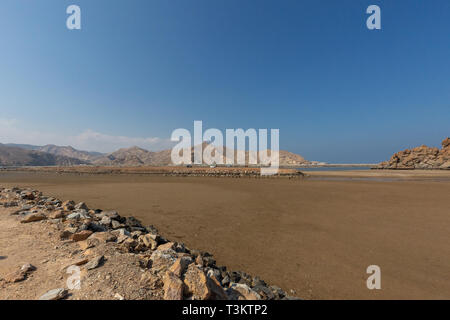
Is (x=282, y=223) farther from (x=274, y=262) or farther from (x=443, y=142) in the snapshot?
(x=443, y=142)

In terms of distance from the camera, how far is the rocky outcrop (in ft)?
220

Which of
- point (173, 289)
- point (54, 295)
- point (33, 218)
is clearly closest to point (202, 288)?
point (173, 289)

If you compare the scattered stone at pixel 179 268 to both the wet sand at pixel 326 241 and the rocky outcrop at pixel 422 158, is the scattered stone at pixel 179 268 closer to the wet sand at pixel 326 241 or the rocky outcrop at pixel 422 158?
the wet sand at pixel 326 241

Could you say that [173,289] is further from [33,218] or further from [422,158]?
[422,158]

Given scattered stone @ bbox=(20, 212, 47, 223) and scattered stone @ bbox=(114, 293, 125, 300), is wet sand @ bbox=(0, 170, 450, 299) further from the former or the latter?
scattered stone @ bbox=(20, 212, 47, 223)

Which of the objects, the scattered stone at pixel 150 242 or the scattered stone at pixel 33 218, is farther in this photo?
the scattered stone at pixel 33 218

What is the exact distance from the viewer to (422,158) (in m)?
73.4

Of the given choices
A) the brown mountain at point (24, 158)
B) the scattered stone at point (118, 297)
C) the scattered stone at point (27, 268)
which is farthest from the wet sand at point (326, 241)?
the brown mountain at point (24, 158)

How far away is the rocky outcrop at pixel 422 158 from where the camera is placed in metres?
67.1


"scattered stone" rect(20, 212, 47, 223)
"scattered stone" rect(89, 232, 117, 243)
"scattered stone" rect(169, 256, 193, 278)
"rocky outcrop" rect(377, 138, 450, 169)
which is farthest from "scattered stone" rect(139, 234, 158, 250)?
"rocky outcrop" rect(377, 138, 450, 169)

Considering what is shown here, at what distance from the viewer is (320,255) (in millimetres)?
Answer: 5668
